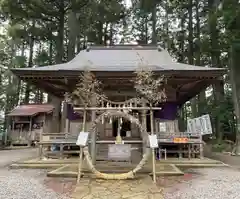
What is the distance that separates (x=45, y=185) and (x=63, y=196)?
35.7 inches

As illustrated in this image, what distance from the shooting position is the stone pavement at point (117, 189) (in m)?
3.84

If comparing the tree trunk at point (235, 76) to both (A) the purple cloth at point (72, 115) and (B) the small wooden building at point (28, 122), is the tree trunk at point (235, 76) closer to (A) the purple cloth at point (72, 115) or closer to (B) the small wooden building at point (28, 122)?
(A) the purple cloth at point (72, 115)

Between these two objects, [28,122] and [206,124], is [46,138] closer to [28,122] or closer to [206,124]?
[206,124]

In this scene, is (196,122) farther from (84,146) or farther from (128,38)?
(128,38)

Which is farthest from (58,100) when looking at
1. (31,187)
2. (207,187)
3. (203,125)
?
(207,187)

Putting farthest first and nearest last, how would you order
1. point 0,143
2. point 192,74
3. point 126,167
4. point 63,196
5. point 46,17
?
point 0,143
point 46,17
point 192,74
point 126,167
point 63,196

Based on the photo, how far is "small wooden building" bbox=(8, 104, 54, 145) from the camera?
57.1 feet

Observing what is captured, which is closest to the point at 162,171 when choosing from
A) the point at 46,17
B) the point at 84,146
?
the point at 84,146

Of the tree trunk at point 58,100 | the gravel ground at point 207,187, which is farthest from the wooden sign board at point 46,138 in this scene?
the tree trunk at point 58,100

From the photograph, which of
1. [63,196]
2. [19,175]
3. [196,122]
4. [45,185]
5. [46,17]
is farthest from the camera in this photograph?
[46,17]

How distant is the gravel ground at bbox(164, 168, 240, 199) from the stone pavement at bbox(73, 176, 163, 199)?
0.99 feet

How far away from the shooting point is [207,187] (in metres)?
4.41

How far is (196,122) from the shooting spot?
10.1m

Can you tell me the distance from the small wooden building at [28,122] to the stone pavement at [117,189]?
14.0 metres
